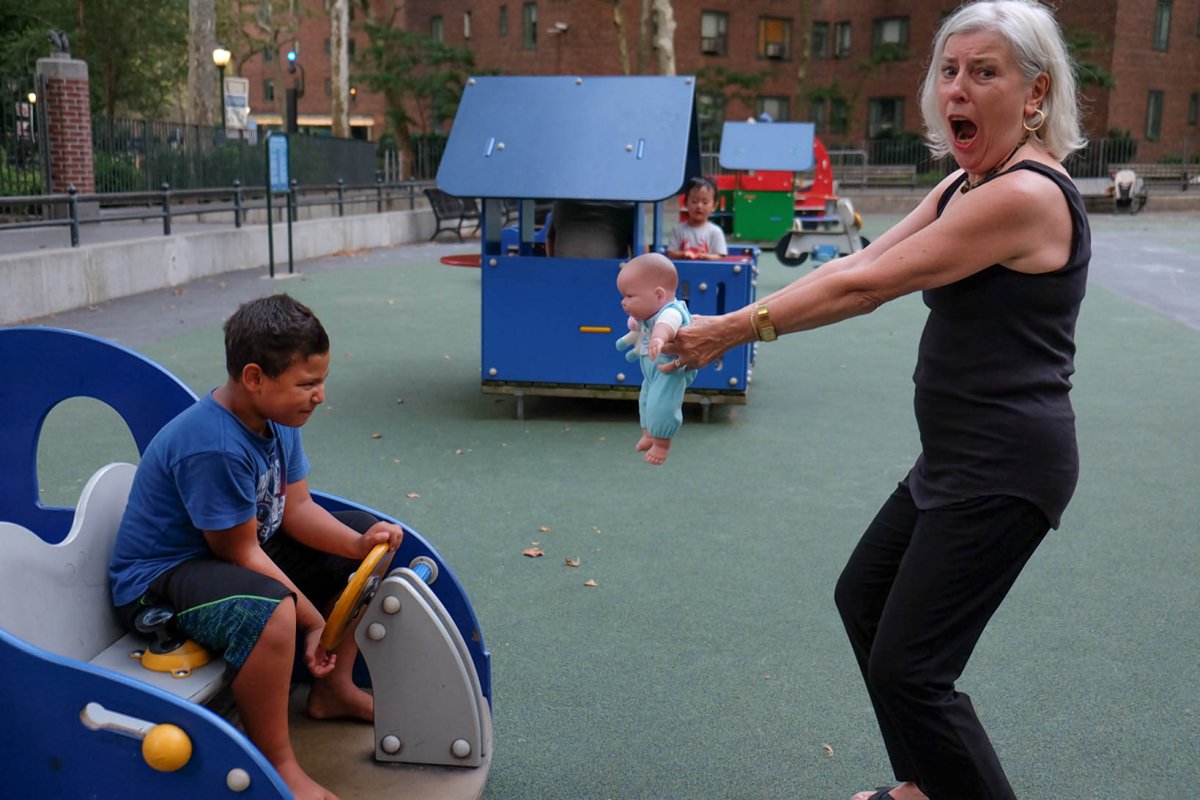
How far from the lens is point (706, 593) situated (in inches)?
177

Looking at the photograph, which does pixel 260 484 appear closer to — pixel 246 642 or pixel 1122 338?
pixel 246 642

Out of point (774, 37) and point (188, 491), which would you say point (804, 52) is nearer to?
point (774, 37)

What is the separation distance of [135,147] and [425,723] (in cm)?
1603

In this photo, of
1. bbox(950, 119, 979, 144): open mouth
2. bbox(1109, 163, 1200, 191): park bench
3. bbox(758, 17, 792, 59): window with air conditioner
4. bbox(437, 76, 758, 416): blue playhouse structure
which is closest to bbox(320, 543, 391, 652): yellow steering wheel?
bbox(950, 119, 979, 144): open mouth

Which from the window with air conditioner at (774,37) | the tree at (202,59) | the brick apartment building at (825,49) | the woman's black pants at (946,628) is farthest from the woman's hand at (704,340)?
the window with air conditioner at (774,37)

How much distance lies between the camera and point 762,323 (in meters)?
2.32

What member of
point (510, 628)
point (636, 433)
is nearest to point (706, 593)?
point (510, 628)

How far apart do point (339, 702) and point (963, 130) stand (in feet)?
6.93

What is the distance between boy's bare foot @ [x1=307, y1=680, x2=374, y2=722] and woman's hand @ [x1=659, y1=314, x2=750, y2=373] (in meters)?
1.34

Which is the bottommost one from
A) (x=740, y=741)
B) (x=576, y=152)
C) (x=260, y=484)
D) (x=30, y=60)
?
(x=740, y=741)

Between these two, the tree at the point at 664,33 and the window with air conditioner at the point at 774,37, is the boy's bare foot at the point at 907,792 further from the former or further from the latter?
the window with air conditioner at the point at 774,37

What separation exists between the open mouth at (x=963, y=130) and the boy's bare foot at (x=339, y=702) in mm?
2014

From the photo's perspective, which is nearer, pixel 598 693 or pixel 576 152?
pixel 598 693

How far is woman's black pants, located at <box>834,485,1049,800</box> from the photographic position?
7.54ft
